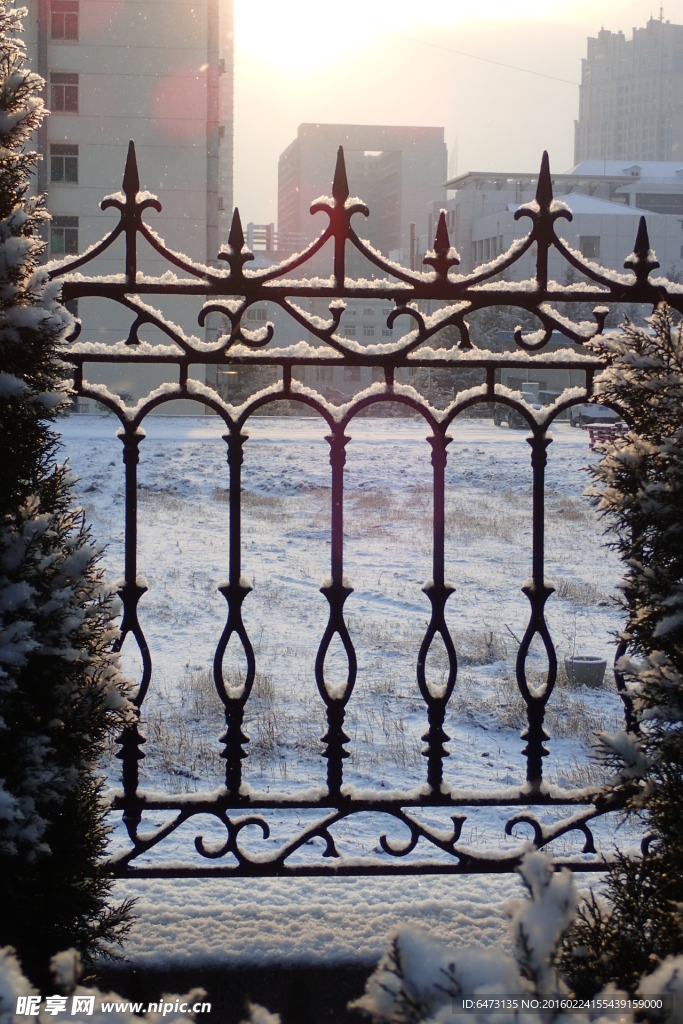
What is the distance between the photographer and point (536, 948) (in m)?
0.91

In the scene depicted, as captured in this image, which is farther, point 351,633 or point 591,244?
point 591,244

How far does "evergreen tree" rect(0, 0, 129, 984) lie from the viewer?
67.9 inches

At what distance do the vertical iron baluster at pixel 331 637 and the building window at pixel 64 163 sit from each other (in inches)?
1095

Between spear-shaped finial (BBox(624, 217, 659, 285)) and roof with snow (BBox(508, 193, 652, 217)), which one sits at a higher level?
roof with snow (BBox(508, 193, 652, 217))

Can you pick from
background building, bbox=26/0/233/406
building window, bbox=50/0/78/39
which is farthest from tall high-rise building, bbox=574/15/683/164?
building window, bbox=50/0/78/39

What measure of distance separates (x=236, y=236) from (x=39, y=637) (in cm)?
111

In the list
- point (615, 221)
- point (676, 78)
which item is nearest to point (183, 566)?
point (615, 221)

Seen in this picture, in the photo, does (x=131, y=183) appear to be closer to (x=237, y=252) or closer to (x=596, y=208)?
(x=237, y=252)

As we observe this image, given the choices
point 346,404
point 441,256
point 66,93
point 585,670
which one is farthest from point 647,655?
point 66,93

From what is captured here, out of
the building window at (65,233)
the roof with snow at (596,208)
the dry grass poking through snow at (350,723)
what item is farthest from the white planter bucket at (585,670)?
the roof with snow at (596,208)

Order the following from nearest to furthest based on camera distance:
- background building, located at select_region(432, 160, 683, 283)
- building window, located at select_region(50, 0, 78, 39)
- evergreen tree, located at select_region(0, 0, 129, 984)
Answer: evergreen tree, located at select_region(0, 0, 129, 984)
building window, located at select_region(50, 0, 78, 39)
background building, located at select_region(432, 160, 683, 283)

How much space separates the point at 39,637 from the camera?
1.79 metres

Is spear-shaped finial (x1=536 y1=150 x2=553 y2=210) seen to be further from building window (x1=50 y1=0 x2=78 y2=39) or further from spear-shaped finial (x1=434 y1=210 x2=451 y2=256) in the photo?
building window (x1=50 y1=0 x2=78 y2=39)

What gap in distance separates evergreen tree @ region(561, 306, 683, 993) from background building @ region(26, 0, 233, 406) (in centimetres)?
2569
